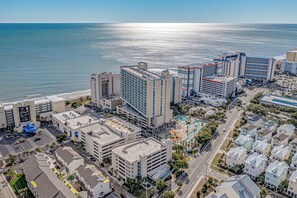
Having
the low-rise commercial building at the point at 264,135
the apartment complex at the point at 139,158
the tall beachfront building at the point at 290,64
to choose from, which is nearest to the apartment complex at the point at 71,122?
the apartment complex at the point at 139,158

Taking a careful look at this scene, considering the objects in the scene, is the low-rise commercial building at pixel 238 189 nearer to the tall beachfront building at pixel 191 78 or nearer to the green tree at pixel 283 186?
the green tree at pixel 283 186

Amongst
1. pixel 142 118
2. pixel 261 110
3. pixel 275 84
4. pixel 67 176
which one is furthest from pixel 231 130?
pixel 275 84

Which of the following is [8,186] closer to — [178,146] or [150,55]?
[178,146]

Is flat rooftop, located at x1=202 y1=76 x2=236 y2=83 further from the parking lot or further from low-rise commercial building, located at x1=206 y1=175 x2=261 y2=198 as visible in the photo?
low-rise commercial building, located at x1=206 y1=175 x2=261 y2=198

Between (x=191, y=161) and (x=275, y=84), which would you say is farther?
(x=275, y=84)

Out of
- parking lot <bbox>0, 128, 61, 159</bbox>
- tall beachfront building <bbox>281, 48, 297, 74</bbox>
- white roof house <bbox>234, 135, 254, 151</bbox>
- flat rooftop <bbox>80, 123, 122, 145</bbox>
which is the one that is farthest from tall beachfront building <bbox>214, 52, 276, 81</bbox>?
parking lot <bbox>0, 128, 61, 159</bbox>
